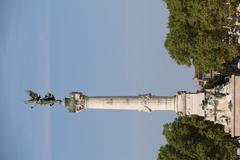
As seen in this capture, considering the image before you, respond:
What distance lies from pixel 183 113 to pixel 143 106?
2.66 meters

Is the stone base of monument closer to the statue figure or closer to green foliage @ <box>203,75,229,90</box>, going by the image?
green foliage @ <box>203,75,229,90</box>

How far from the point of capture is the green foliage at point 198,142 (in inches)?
1863

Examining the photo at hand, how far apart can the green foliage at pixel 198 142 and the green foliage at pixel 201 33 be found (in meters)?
4.35

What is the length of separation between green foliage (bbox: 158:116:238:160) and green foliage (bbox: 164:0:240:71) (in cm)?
435

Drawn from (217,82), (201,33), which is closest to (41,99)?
(217,82)

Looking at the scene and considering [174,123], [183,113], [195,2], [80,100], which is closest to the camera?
[183,113]

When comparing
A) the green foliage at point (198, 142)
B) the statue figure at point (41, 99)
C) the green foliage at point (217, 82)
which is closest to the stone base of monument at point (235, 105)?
the green foliage at point (217, 82)

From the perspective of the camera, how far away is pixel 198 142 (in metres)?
47.9

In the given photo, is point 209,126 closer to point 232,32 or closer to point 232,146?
point 232,146

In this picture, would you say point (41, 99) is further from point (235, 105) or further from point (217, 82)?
point (235, 105)

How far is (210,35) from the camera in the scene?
47.4 meters

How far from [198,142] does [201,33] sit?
7.78 m

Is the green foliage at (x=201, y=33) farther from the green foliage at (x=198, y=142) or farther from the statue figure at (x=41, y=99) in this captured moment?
the statue figure at (x=41, y=99)

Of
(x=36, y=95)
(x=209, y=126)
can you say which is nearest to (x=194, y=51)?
(x=209, y=126)
